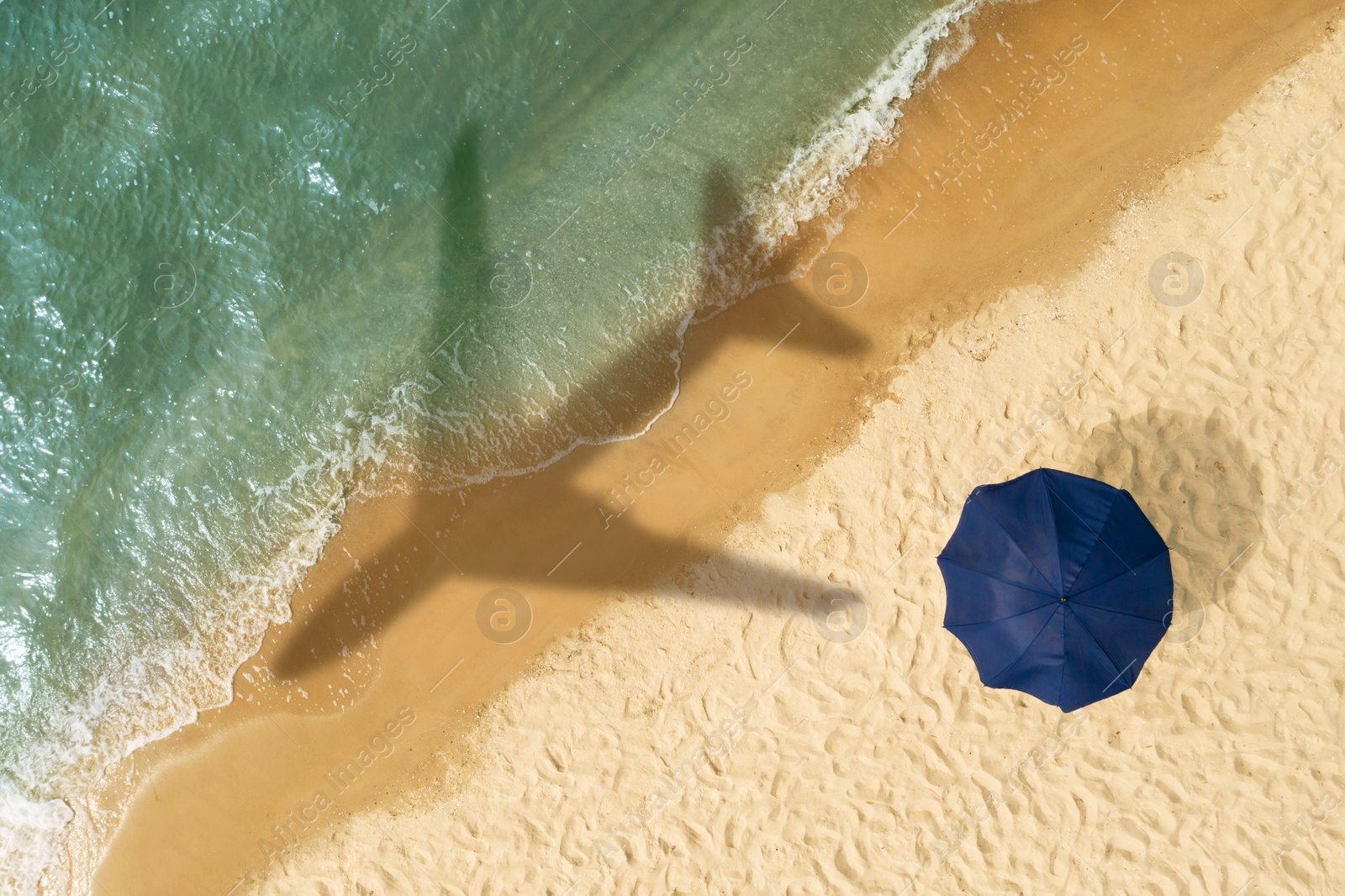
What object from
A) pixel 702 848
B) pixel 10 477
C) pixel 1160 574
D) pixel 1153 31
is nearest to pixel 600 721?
pixel 702 848

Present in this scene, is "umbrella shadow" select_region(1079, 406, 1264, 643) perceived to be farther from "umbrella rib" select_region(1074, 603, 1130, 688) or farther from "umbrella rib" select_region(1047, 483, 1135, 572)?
"umbrella rib" select_region(1074, 603, 1130, 688)

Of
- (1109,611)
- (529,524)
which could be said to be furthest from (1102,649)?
(529,524)

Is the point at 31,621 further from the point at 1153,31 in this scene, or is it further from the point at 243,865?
the point at 1153,31

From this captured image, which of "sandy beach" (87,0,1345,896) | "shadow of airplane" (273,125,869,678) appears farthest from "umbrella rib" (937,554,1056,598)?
"shadow of airplane" (273,125,869,678)

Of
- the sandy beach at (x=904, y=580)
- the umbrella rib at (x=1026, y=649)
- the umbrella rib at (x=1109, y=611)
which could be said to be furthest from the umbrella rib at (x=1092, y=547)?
the sandy beach at (x=904, y=580)

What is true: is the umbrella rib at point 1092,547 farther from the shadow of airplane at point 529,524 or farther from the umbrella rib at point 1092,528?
the shadow of airplane at point 529,524

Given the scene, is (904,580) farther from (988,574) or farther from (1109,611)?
(1109,611)

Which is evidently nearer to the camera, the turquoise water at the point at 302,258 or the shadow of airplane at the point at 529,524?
the shadow of airplane at the point at 529,524
